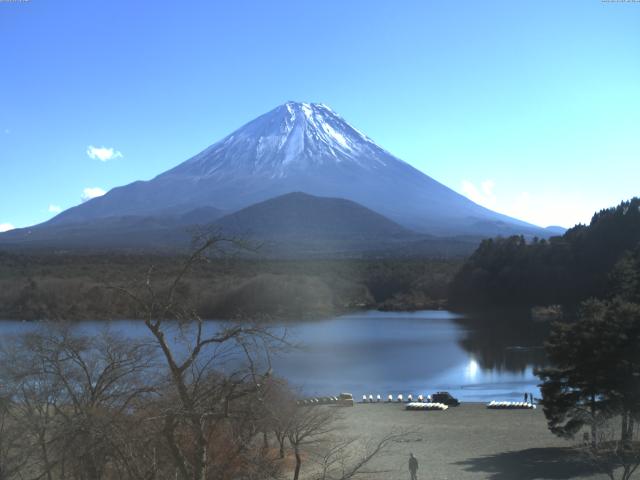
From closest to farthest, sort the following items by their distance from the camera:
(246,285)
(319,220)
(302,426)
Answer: (302,426), (246,285), (319,220)

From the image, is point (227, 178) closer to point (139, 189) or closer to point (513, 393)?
point (139, 189)

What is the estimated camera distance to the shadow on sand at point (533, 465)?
884cm

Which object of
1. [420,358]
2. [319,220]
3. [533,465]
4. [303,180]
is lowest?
[420,358]

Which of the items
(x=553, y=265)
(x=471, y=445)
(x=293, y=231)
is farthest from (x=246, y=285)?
(x=293, y=231)

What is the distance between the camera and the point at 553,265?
4034cm

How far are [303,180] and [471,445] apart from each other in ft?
290

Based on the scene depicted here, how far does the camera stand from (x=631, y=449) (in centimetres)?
813

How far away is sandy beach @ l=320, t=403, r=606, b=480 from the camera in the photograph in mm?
9148

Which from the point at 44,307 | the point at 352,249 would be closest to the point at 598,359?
the point at 44,307

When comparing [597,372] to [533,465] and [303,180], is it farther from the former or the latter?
[303,180]

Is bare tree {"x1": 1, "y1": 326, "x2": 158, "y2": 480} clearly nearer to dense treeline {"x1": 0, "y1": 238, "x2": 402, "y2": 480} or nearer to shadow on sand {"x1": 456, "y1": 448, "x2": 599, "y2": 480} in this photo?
dense treeline {"x1": 0, "y1": 238, "x2": 402, "y2": 480}

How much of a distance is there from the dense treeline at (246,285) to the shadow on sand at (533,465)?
6836 millimetres

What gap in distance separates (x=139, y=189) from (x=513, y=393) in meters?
92.5

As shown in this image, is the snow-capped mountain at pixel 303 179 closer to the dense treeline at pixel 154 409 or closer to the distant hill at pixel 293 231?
the distant hill at pixel 293 231
